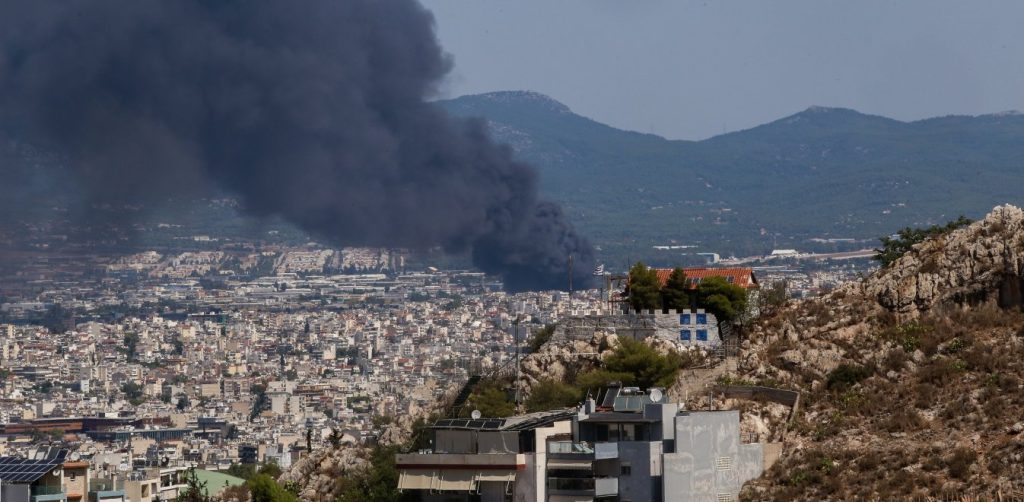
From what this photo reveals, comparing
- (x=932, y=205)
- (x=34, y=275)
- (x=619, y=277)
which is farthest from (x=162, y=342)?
(x=619, y=277)

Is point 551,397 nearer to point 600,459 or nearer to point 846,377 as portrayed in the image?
point 846,377

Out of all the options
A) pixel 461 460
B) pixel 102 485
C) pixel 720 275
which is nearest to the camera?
pixel 461 460

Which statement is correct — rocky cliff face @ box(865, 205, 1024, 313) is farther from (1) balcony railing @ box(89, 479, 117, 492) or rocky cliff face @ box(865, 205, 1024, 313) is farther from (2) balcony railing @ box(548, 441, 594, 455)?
(1) balcony railing @ box(89, 479, 117, 492)

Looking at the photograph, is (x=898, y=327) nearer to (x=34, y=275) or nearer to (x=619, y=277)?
(x=619, y=277)

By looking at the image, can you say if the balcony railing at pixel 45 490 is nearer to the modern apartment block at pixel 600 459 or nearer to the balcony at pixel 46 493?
the balcony at pixel 46 493

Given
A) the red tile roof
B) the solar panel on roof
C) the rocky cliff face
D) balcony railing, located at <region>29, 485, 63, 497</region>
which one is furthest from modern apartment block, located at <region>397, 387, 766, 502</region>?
the red tile roof

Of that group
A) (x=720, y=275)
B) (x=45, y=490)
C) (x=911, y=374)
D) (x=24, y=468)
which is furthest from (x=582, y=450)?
(x=720, y=275)
